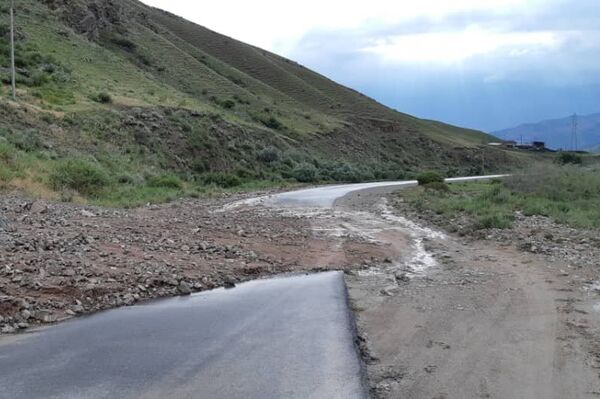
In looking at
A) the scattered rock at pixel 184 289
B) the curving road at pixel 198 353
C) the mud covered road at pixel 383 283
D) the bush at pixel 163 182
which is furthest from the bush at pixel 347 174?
the curving road at pixel 198 353

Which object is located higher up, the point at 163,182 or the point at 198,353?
the point at 163,182

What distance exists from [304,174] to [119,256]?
3815 centimetres

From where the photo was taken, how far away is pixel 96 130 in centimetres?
3759

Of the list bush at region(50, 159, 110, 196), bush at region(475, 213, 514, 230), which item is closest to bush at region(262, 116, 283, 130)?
bush at region(50, 159, 110, 196)

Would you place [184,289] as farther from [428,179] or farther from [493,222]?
[428,179]

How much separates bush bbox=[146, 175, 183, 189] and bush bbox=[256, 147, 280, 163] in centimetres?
1706

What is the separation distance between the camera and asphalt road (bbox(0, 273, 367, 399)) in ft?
23.0

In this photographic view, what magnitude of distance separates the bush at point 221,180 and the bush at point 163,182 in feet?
18.0

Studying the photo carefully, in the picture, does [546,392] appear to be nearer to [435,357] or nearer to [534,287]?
[435,357]

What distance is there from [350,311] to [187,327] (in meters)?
2.70

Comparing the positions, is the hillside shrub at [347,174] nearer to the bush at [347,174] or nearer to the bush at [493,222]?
the bush at [347,174]

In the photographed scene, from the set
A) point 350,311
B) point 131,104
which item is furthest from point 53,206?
point 131,104

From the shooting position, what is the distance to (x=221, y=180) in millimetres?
40344

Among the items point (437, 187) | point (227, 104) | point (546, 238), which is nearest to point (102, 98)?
point (437, 187)
